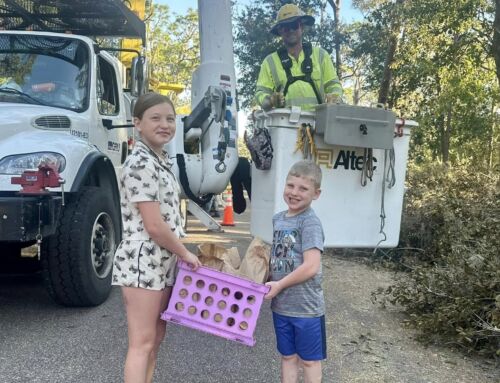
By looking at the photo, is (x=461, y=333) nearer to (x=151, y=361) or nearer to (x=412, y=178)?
(x=151, y=361)

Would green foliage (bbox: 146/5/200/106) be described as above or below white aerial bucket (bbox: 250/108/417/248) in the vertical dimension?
above

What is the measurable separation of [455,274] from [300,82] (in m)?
2.06

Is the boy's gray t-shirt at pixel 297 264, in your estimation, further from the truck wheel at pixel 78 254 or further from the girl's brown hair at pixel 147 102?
the truck wheel at pixel 78 254

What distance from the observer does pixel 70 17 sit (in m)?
6.29

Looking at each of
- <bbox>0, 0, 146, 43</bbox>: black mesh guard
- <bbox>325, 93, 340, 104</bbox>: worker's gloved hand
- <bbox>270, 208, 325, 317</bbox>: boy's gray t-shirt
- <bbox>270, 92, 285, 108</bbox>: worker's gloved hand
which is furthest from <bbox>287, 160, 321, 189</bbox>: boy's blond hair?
<bbox>0, 0, 146, 43</bbox>: black mesh guard

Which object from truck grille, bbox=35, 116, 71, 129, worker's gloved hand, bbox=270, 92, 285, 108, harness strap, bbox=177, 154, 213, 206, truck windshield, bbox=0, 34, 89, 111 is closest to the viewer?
worker's gloved hand, bbox=270, 92, 285, 108

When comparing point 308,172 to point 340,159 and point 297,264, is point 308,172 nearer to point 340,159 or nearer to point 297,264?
point 297,264

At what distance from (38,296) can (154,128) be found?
3.08m

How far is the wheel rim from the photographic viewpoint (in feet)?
14.3

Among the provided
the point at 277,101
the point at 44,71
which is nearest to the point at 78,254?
the point at 44,71

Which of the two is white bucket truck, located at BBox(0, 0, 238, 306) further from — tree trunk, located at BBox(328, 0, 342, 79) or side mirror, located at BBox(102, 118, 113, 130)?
tree trunk, located at BBox(328, 0, 342, 79)

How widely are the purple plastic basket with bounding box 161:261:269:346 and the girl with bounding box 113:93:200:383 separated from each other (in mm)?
79

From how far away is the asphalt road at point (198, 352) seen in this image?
324 cm

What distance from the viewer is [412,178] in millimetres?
10352
